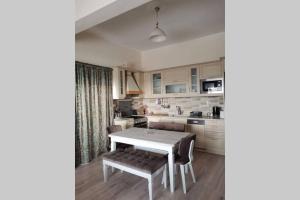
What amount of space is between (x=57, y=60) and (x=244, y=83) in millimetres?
470

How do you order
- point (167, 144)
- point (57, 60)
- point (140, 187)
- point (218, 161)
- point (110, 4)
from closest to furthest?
point (57, 60), point (110, 4), point (167, 144), point (140, 187), point (218, 161)

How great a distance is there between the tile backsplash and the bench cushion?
7.08 feet

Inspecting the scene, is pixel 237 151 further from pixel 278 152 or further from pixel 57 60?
pixel 57 60

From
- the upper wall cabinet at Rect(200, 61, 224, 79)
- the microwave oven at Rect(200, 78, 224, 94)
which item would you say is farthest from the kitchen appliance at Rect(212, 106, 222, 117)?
the upper wall cabinet at Rect(200, 61, 224, 79)

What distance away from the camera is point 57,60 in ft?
1.37

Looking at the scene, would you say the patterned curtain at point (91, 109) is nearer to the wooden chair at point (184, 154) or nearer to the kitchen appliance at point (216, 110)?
the wooden chair at point (184, 154)

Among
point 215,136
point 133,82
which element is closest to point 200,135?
point 215,136

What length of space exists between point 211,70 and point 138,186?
9.25ft

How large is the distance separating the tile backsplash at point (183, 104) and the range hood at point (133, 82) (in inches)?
22.1

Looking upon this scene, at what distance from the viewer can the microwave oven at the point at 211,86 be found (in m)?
3.39

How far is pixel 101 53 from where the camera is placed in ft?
11.7

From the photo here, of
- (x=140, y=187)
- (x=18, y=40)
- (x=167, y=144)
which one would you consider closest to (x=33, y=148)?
(x=18, y=40)

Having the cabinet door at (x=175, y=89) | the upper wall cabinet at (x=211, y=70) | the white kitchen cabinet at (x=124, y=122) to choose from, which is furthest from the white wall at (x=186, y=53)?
the white kitchen cabinet at (x=124, y=122)

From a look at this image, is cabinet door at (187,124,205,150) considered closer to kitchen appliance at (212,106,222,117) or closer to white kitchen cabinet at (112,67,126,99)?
kitchen appliance at (212,106,222,117)
